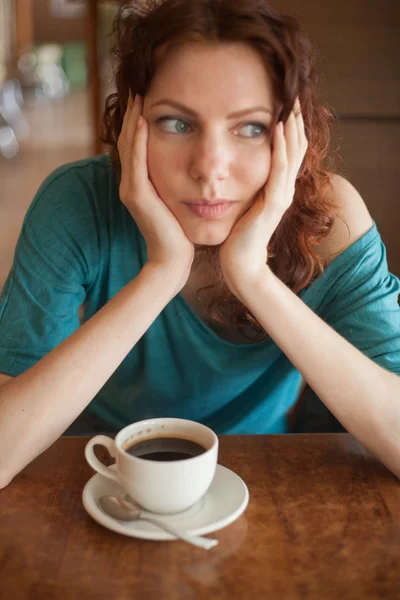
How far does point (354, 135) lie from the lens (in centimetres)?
212

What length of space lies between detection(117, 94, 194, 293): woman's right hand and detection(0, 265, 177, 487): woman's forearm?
0.24ft

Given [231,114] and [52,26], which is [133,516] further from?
[52,26]

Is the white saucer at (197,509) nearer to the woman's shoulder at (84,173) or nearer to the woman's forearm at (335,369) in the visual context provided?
the woman's forearm at (335,369)

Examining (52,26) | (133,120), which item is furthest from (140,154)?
(52,26)

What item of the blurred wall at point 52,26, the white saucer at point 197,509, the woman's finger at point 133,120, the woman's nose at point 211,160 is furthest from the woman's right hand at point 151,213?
the blurred wall at point 52,26

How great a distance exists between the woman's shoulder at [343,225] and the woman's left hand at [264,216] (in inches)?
6.3

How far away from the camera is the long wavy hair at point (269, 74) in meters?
0.99

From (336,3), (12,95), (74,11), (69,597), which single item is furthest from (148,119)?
(74,11)

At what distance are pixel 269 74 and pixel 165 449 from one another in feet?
1.81

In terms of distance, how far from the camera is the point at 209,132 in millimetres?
986

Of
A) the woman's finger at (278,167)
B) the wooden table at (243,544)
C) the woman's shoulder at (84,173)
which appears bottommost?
the wooden table at (243,544)

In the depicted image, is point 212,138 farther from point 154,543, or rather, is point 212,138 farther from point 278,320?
point 154,543

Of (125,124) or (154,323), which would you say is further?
(154,323)

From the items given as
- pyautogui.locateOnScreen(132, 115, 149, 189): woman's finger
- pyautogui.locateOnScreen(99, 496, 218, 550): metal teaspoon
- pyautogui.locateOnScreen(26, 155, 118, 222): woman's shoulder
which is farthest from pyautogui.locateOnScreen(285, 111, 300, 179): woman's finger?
pyautogui.locateOnScreen(99, 496, 218, 550): metal teaspoon
